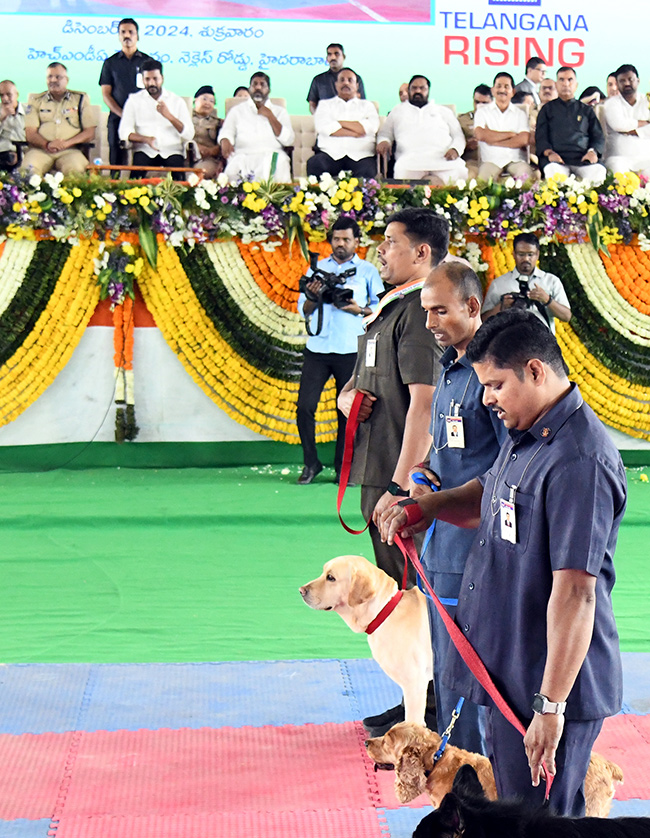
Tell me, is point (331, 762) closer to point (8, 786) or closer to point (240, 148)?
point (8, 786)

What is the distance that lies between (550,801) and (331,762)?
1.47 metres

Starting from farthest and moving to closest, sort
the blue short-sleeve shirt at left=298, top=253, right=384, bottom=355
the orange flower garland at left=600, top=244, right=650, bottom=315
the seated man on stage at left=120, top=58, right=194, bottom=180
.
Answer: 1. the seated man on stage at left=120, top=58, right=194, bottom=180
2. the orange flower garland at left=600, top=244, right=650, bottom=315
3. the blue short-sleeve shirt at left=298, top=253, right=384, bottom=355

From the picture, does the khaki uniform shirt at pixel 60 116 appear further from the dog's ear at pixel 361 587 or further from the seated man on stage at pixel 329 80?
the dog's ear at pixel 361 587

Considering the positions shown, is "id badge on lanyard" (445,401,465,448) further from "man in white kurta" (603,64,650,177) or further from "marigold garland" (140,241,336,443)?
"man in white kurta" (603,64,650,177)

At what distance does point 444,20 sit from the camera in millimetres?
11508

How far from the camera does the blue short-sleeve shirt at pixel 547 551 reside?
200 cm

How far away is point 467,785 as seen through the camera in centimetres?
192

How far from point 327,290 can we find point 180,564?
108 inches

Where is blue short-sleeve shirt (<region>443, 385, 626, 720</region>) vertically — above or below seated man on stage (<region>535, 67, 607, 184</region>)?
below

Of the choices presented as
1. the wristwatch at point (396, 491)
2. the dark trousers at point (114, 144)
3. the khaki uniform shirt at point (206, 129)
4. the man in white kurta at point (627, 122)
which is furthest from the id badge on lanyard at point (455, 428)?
the man in white kurta at point (627, 122)

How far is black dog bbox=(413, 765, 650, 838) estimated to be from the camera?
1.79 meters

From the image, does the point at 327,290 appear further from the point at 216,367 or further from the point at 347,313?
the point at 216,367

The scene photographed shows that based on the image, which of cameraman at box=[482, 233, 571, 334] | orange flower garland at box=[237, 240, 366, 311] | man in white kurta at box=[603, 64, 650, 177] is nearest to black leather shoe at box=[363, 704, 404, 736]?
cameraman at box=[482, 233, 571, 334]

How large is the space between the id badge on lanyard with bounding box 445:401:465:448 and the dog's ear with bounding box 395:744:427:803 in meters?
0.88
